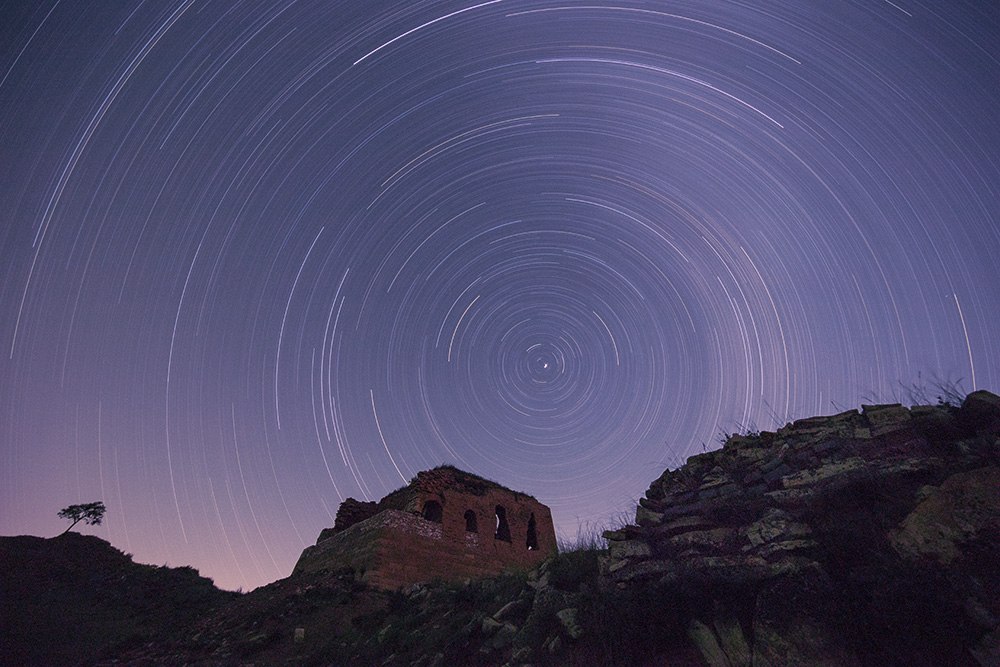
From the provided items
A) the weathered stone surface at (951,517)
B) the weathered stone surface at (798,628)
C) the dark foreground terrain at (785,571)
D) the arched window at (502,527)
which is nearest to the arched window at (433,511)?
the arched window at (502,527)

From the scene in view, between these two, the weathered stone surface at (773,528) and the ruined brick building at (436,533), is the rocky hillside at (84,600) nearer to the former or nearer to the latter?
the ruined brick building at (436,533)

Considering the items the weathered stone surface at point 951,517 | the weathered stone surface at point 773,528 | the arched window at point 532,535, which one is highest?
the arched window at point 532,535

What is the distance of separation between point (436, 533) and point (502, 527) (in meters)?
4.90

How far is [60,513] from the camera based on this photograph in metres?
42.8

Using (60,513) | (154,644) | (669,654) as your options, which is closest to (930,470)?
(669,654)

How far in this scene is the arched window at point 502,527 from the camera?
69.3 ft

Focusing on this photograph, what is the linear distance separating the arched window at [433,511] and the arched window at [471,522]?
1.54 metres

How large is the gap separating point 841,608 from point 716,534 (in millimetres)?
1476

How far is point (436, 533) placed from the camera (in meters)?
17.6

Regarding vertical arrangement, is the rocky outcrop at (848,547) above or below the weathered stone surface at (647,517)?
below

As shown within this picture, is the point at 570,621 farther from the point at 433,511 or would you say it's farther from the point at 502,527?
the point at 502,527

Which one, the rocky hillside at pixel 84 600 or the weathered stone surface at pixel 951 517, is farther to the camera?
the rocky hillside at pixel 84 600

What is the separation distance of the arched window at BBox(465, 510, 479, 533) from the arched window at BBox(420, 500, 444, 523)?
1543mm

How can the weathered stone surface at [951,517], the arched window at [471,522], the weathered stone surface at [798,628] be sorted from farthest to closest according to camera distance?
the arched window at [471,522] → the weathered stone surface at [951,517] → the weathered stone surface at [798,628]
